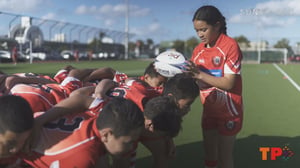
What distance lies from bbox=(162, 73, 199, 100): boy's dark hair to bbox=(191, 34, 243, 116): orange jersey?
277mm

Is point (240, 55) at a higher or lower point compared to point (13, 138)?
higher

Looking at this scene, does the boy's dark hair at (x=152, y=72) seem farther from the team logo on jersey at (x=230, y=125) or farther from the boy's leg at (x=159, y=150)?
the team logo on jersey at (x=230, y=125)

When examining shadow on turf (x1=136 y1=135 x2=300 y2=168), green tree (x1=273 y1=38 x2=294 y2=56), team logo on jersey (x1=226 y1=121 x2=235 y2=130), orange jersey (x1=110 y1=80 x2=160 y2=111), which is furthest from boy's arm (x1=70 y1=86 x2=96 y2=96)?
green tree (x1=273 y1=38 x2=294 y2=56)

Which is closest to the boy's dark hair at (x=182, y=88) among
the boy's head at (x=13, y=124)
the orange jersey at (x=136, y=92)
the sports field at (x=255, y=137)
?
the orange jersey at (x=136, y=92)

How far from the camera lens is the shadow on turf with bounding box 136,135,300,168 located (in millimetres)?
4363

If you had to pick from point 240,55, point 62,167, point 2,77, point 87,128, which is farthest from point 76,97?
point 240,55

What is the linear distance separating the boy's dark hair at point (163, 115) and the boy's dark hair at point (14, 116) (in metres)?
1.06

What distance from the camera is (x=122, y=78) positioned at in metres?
4.18

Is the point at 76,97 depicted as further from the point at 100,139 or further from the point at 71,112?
the point at 100,139

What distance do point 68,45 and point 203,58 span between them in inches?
1557

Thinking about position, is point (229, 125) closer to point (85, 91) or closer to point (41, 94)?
point (85, 91)

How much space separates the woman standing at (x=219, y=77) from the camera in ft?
10.2

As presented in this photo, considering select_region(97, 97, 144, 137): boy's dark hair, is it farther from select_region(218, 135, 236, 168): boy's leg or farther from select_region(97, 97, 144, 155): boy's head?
select_region(218, 135, 236, 168): boy's leg

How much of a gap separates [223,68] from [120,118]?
144 centimetres
